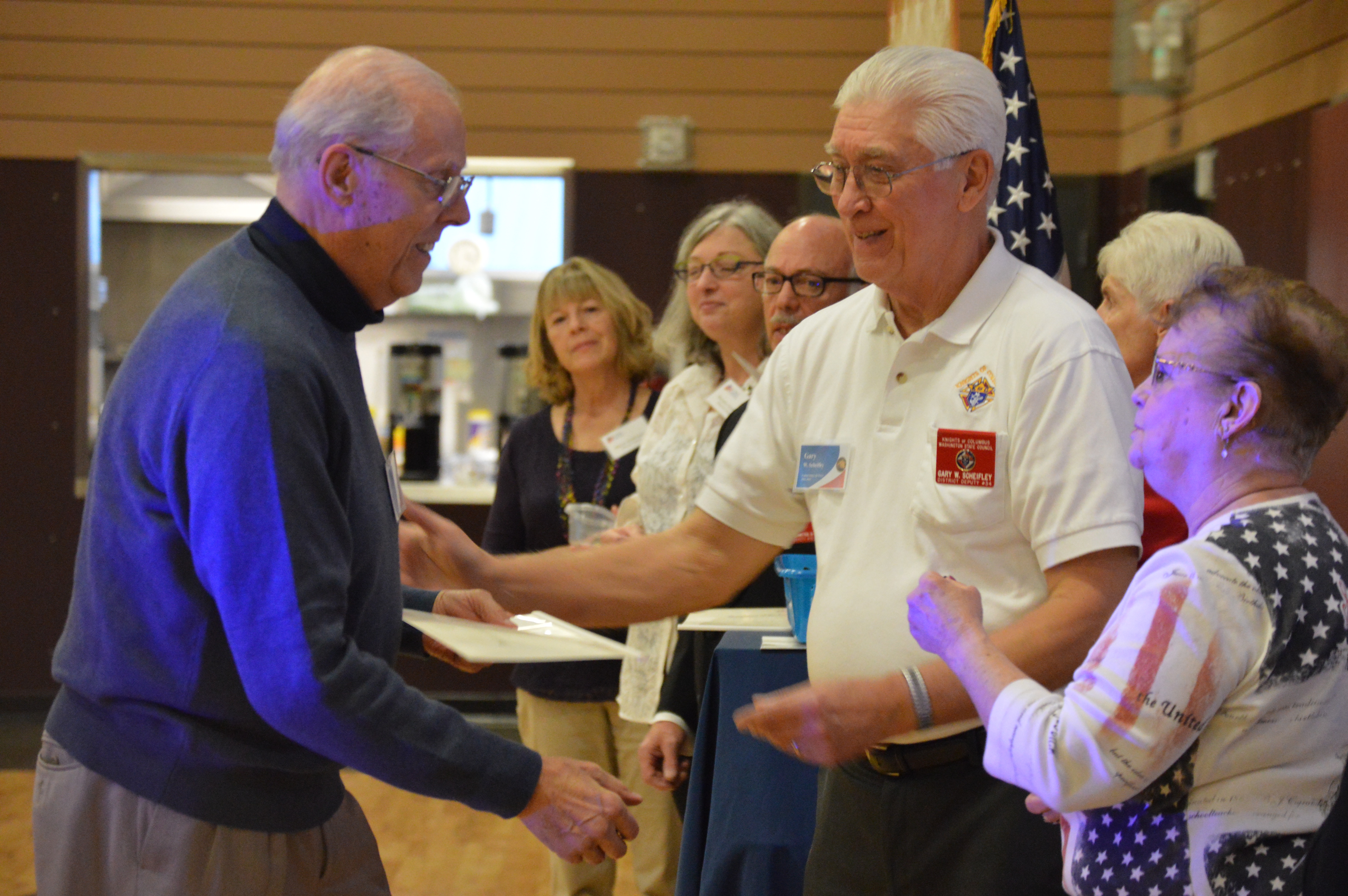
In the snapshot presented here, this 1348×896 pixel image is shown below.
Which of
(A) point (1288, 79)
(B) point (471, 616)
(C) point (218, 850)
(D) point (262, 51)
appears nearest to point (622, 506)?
(B) point (471, 616)

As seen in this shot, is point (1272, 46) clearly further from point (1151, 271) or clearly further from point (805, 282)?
point (805, 282)

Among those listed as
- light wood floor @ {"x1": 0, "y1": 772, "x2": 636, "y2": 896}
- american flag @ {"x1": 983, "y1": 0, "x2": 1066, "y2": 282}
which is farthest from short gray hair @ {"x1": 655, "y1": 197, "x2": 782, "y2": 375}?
light wood floor @ {"x1": 0, "y1": 772, "x2": 636, "y2": 896}

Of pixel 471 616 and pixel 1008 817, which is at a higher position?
pixel 471 616

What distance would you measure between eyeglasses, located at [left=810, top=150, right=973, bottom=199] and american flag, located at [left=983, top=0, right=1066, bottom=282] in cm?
110

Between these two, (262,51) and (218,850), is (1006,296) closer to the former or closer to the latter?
(218,850)

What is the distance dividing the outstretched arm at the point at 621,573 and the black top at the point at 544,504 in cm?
117

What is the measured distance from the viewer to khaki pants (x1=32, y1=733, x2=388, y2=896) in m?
1.32

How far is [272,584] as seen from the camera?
1200 mm

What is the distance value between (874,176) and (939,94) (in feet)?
0.45

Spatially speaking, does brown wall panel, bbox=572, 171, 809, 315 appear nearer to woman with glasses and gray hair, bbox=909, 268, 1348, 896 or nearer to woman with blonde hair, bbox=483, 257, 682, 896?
woman with blonde hair, bbox=483, 257, 682, 896

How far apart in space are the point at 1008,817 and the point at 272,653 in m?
1.00

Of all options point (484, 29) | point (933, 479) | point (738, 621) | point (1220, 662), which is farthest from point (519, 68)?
point (1220, 662)

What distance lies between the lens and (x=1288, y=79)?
4.39 m

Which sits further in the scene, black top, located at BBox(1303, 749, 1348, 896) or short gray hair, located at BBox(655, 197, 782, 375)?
short gray hair, located at BBox(655, 197, 782, 375)
